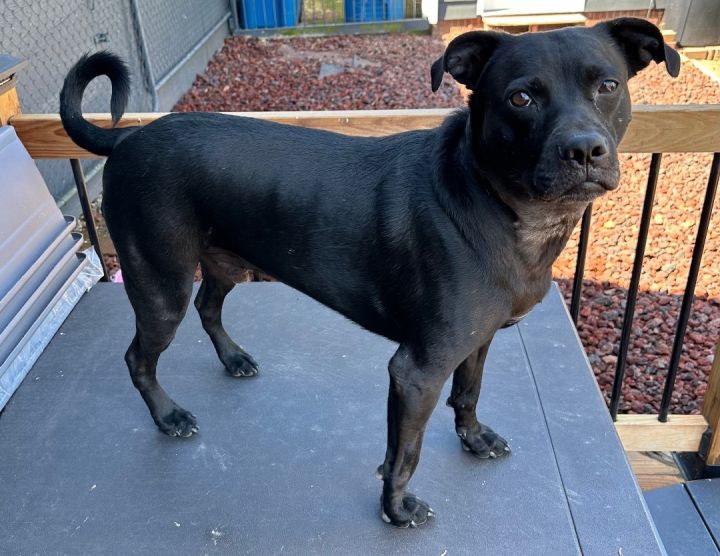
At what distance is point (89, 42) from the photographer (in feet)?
17.7

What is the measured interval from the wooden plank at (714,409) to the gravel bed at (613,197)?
0.79 meters

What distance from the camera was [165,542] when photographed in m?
1.88

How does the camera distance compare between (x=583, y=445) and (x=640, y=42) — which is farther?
(x=583, y=445)

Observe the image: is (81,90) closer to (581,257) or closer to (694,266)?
(581,257)

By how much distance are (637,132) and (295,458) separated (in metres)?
1.61

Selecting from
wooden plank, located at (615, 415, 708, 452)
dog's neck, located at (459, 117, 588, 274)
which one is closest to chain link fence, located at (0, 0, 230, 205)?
dog's neck, located at (459, 117, 588, 274)

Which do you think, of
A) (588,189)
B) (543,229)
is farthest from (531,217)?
(588,189)

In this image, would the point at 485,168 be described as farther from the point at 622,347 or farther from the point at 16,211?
the point at 16,211

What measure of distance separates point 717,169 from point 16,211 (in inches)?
104

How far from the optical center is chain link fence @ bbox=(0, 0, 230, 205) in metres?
4.39

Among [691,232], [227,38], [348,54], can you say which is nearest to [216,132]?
[691,232]

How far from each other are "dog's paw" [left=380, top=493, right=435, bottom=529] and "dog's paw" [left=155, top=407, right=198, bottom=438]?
0.73m

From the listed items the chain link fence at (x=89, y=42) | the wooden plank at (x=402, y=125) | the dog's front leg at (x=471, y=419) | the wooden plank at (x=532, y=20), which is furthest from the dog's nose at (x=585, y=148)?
the wooden plank at (x=532, y=20)

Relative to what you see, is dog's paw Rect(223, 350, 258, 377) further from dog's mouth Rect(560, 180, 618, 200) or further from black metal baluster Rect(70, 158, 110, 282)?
dog's mouth Rect(560, 180, 618, 200)
